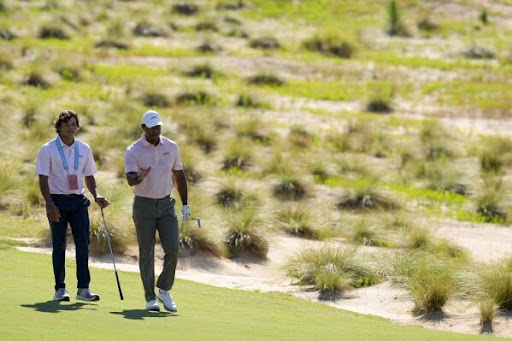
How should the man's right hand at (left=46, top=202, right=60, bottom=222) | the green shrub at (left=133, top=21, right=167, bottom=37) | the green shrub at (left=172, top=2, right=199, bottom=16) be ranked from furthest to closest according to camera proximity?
the green shrub at (left=172, top=2, right=199, bottom=16)
the green shrub at (left=133, top=21, right=167, bottom=37)
the man's right hand at (left=46, top=202, right=60, bottom=222)

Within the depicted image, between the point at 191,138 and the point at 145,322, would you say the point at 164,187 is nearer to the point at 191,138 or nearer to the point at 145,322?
the point at 145,322

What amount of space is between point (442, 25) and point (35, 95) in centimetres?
2402

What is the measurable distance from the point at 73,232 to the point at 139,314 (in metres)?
1.11

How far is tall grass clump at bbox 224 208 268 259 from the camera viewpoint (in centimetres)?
1911

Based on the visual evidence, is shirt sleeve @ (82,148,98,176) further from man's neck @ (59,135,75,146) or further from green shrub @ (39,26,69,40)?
green shrub @ (39,26,69,40)

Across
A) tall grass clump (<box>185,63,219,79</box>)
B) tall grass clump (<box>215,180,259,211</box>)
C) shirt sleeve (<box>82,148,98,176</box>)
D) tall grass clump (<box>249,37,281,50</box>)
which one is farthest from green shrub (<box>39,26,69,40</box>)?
shirt sleeve (<box>82,148,98,176</box>)

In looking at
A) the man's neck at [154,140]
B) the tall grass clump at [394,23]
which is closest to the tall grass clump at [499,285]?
the man's neck at [154,140]

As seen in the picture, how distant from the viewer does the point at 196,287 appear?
14742 mm

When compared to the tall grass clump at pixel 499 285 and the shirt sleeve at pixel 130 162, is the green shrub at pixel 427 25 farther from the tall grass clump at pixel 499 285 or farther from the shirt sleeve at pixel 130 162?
the shirt sleeve at pixel 130 162

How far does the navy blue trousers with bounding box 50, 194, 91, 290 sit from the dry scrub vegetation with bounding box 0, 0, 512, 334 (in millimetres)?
5072

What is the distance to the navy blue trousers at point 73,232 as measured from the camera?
11234 mm

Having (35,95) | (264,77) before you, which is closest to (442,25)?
(264,77)

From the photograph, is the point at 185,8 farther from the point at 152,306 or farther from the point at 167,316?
the point at 167,316

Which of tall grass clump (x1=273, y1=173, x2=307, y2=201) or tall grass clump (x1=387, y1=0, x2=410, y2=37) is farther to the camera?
tall grass clump (x1=387, y1=0, x2=410, y2=37)
